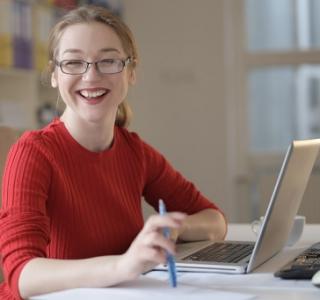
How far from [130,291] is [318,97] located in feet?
13.2

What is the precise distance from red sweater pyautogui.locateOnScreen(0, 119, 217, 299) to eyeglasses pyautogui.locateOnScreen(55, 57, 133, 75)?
0.15 meters

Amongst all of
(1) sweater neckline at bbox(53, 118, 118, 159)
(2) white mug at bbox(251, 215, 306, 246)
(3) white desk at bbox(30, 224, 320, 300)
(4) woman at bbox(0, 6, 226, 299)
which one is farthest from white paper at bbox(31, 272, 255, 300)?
(2) white mug at bbox(251, 215, 306, 246)

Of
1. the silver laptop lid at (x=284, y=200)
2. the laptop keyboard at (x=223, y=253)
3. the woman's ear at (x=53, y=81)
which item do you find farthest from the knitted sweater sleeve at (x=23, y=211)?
the silver laptop lid at (x=284, y=200)

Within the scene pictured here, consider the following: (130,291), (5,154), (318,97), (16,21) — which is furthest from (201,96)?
(130,291)

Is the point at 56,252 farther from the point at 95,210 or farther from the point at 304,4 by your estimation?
the point at 304,4

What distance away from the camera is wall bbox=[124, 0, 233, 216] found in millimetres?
4934

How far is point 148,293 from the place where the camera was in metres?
1.20

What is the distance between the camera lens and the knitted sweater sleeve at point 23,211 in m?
1.35

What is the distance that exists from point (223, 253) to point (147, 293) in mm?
417

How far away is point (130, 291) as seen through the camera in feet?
4.00

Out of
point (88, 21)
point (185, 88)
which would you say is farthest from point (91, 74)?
point (185, 88)

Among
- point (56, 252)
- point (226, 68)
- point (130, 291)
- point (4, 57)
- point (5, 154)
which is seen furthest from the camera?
point (226, 68)

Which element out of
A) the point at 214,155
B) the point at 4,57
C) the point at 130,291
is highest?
the point at 4,57

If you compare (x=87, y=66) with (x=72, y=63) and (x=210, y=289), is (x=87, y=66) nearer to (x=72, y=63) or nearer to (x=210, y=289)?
(x=72, y=63)
